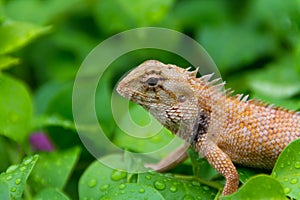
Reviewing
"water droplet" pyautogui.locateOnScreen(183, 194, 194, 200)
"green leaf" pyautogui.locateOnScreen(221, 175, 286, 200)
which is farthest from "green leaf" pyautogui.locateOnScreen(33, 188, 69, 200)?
"green leaf" pyautogui.locateOnScreen(221, 175, 286, 200)

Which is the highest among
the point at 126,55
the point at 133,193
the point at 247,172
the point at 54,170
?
the point at 133,193

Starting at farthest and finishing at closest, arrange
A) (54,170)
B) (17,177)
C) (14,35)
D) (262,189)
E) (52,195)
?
(14,35) → (54,170) → (52,195) → (17,177) → (262,189)

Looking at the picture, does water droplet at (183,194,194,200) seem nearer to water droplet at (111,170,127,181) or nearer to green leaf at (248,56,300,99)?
water droplet at (111,170,127,181)

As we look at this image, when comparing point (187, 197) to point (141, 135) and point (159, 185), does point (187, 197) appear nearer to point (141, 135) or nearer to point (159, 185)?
point (159, 185)

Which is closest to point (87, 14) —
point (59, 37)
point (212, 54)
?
point (59, 37)

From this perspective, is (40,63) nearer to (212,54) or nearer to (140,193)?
(212,54)

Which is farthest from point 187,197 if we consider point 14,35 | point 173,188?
point 14,35

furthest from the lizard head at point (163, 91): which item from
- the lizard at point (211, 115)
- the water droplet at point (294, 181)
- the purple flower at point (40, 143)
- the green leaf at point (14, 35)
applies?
the purple flower at point (40, 143)
